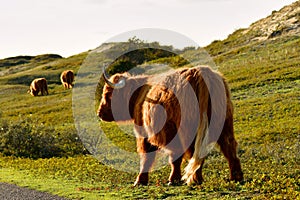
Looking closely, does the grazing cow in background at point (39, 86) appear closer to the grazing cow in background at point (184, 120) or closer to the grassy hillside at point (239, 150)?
the grassy hillside at point (239, 150)

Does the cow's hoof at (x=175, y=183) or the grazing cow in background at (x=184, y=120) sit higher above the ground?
the grazing cow in background at (x=184, y=120)

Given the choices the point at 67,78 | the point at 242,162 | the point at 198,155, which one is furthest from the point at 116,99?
the point at 67,78

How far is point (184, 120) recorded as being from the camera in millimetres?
9773

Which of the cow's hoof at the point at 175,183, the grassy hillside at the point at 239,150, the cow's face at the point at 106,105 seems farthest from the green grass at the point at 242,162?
the cow's face at the point at 106,105

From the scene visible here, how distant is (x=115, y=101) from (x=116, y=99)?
0.08m

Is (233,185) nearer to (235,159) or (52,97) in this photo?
Result: (235,159)

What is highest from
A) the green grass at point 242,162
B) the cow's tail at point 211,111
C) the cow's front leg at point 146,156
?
the cow's tail at point 211,111

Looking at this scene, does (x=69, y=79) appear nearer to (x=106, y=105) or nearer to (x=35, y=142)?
(x=35, y=142)

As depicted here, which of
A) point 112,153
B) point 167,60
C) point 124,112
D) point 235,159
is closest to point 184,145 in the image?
point 235,159

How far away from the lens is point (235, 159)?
994cm

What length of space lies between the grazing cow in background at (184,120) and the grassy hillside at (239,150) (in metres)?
0.53

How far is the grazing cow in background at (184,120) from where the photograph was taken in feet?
31.6

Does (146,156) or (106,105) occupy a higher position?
(106,105)

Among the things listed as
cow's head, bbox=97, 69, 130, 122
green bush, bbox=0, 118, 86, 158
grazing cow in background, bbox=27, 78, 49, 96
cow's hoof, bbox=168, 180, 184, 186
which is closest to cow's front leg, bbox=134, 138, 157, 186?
cow's hoof, bbox=168, 180, 184, 186
